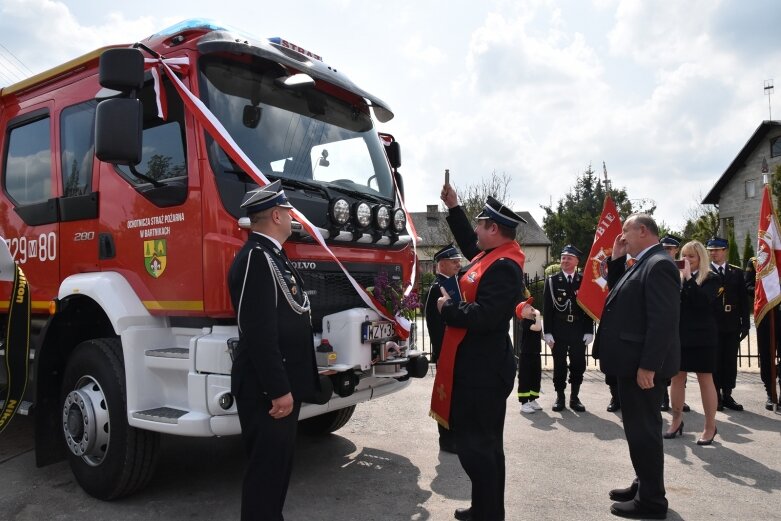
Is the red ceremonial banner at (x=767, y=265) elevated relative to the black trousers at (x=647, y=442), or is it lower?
elevated

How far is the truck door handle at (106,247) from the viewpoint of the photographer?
4.26 meters

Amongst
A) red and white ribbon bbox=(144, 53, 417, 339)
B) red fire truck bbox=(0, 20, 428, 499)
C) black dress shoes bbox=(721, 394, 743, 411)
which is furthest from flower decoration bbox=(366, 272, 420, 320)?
black dress shoes bbox=(721, 394, 743, 411)

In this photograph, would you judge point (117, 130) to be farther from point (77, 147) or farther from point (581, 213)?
point (581, 213)

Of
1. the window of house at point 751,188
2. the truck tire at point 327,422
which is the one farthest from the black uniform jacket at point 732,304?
the window of house at point 751,188

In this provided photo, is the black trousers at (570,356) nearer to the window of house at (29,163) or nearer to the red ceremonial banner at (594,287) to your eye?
the red ceremonial banner at (594,287)

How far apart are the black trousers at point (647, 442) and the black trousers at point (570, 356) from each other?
3103 millimetres

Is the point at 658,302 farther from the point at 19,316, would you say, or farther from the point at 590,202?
the point at 590,202

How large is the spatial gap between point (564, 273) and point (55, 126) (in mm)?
5485

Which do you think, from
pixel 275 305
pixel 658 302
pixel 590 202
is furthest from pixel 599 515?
pixel 590 202

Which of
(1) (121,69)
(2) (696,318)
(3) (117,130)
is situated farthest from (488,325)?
(2) (696,318)

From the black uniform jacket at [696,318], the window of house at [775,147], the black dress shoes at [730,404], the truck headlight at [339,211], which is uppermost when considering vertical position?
the window of house at [775,147]

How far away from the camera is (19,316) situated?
4609 millimetres

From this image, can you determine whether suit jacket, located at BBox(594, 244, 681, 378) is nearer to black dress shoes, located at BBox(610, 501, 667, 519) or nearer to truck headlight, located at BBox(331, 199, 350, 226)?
black dress shoes, located at BBox(610, 501, 667, 519)

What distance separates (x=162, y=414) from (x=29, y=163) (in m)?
2.62
